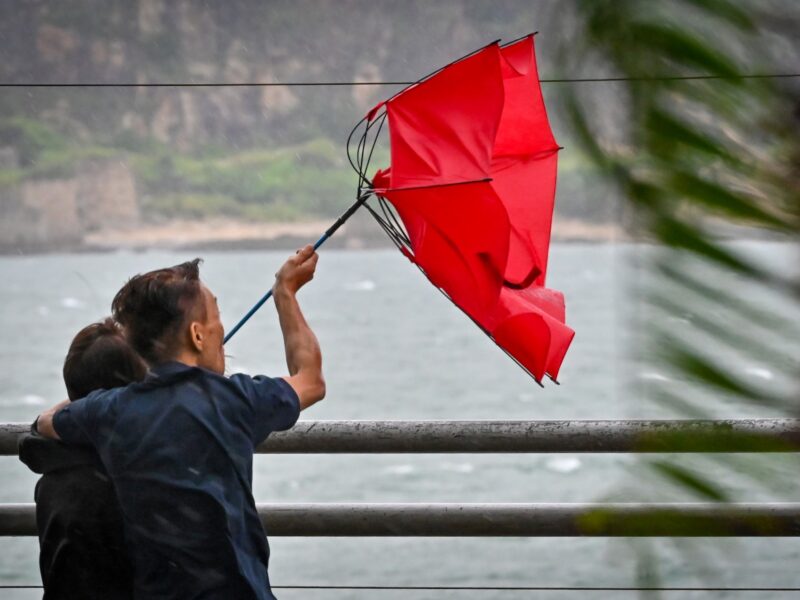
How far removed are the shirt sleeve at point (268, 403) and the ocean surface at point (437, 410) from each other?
47 cm

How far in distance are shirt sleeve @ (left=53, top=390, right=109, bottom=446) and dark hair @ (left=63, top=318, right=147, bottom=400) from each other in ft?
0.54

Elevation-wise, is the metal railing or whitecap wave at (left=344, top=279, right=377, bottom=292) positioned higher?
the metal railing

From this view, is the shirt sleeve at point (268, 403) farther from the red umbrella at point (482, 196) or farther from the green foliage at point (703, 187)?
the green foliage at point (703, 187)

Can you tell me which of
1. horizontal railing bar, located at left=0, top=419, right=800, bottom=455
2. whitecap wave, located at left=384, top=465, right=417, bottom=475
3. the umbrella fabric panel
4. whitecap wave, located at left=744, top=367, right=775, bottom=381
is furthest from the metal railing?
whitecap wave, located at left=384, top=465, right=417, bottom=475

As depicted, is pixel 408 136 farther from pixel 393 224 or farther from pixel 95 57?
pixel 95 57

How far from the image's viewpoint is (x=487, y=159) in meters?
2.62

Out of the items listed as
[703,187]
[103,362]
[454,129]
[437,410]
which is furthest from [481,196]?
[437,410]

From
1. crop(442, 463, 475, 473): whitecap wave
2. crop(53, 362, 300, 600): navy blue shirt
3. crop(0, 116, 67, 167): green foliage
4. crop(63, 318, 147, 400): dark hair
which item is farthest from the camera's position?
crop(442, 463, 475, 473): whitecap wave

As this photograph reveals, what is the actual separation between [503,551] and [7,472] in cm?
1058

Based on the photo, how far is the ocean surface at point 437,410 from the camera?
0.49 m

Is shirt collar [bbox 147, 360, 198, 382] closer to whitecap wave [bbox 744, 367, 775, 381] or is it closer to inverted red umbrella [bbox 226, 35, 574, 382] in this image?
inverted red umbrella [bbox 226, 35, 574, 382]

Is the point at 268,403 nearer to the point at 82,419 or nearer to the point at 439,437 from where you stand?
the point at 82,419

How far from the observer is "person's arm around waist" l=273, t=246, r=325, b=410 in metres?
1.89

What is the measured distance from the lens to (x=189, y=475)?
68.4 inches
